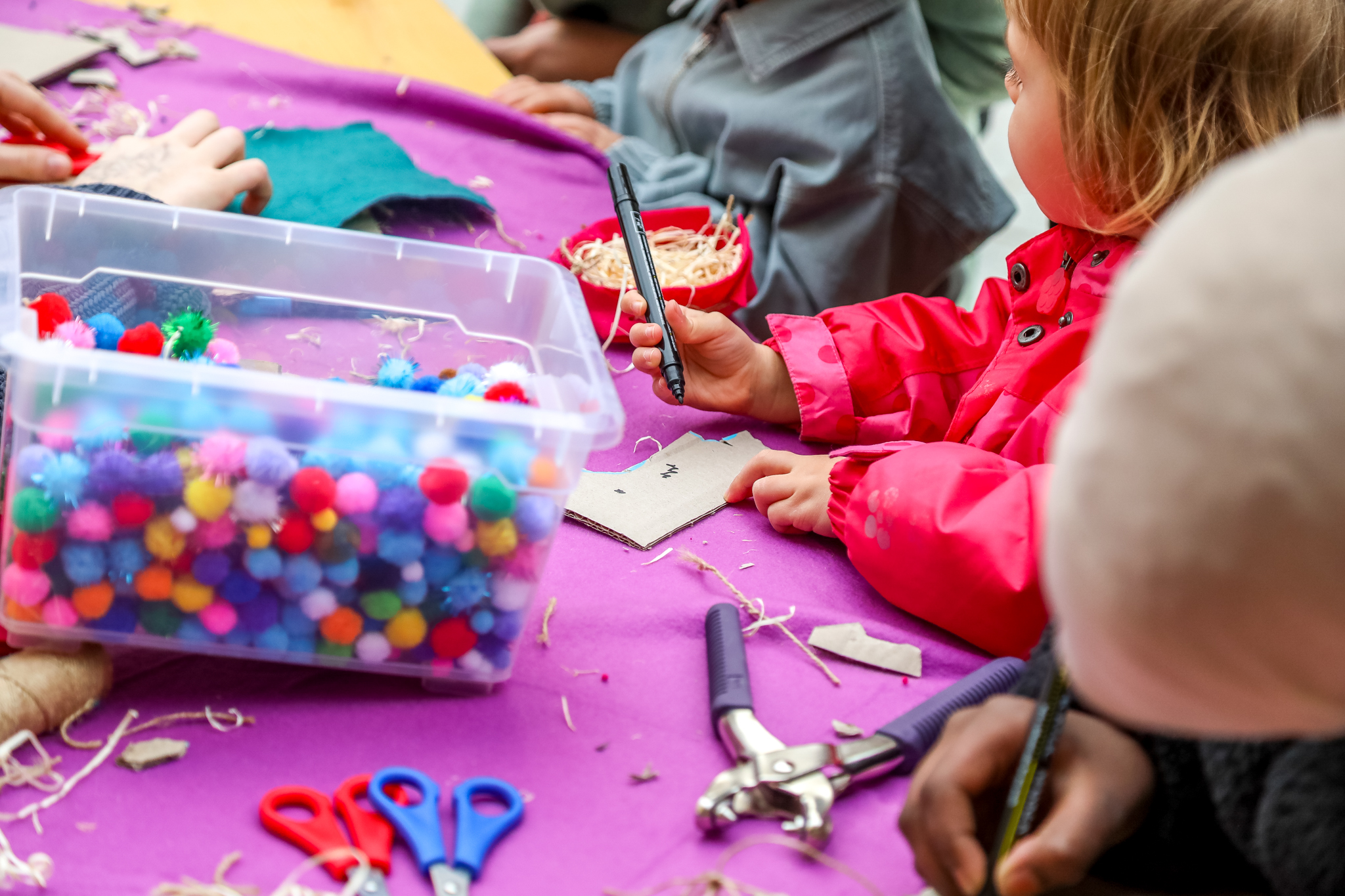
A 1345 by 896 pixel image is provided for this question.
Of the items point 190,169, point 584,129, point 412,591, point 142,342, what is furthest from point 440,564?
point 584,129

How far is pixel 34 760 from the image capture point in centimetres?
52

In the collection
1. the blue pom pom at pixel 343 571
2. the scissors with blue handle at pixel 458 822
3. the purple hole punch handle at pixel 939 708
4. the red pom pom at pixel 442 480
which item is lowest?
the scissors with blue handle at pixel 458 822

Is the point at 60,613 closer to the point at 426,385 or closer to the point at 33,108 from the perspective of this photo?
the point at 426,385

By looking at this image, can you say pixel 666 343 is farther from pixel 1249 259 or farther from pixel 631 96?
pixel 631 96

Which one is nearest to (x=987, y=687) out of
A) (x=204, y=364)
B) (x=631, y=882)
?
(x=631, y=882)

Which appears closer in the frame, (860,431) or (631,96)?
(860,431)

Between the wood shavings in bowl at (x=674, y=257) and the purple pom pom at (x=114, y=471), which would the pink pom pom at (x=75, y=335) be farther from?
the wood shavings in bowl at (x=674, y=257)

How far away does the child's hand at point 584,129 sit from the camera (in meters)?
1.40

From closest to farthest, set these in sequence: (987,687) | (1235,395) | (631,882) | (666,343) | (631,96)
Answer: (1235,395)
(631,882)
(987,687)
(666,343)
(631,96)

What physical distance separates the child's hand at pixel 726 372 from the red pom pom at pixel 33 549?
0.48 m

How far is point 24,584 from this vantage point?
54 cm

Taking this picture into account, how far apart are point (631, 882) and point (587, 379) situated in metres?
0.27

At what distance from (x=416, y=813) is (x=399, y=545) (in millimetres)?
128

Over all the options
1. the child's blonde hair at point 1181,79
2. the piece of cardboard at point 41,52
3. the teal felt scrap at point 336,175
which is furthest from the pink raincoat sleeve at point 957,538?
the piece of cardboard at point 41,52
